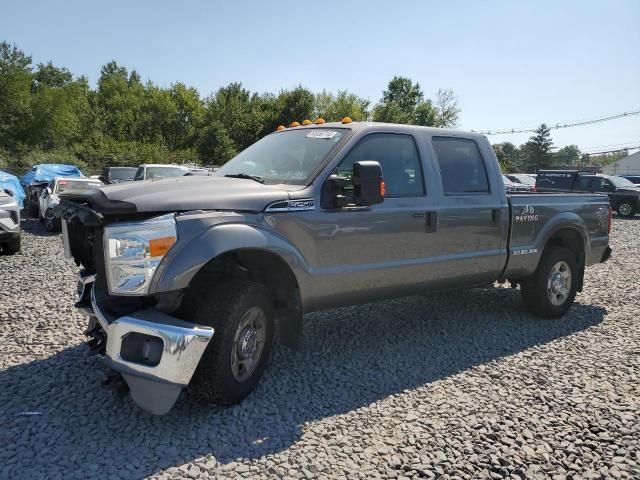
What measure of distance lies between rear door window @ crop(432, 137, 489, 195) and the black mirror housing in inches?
48.1

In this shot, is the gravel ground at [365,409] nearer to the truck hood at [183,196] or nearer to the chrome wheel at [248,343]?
the chrome wheel at [248,343]

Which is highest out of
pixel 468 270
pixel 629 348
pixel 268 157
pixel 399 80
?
pixel 399 80

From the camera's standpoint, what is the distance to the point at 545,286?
5332 mm

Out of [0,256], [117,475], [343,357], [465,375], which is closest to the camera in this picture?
[117,475]

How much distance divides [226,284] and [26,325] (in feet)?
8.88

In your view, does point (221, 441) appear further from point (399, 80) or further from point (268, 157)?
point (399, 80)

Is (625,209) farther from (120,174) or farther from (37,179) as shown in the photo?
(37,179)

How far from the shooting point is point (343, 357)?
4.18 m

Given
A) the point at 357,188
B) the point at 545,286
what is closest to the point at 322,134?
the point at 357,188

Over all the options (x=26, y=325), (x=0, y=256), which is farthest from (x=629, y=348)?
(x=0, y=256)

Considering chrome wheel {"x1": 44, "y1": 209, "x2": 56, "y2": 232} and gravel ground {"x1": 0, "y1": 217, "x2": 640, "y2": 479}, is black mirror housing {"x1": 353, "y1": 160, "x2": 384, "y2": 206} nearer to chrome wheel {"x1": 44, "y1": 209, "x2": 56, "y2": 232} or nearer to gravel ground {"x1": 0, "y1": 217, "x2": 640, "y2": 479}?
gravel ground {"x1": 0, "y1": 217, "x2": 640, "y2": 479}

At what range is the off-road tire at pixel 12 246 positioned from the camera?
8.31 metres

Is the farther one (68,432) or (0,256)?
(0,256)

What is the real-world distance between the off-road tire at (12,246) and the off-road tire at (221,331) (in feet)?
22.1
